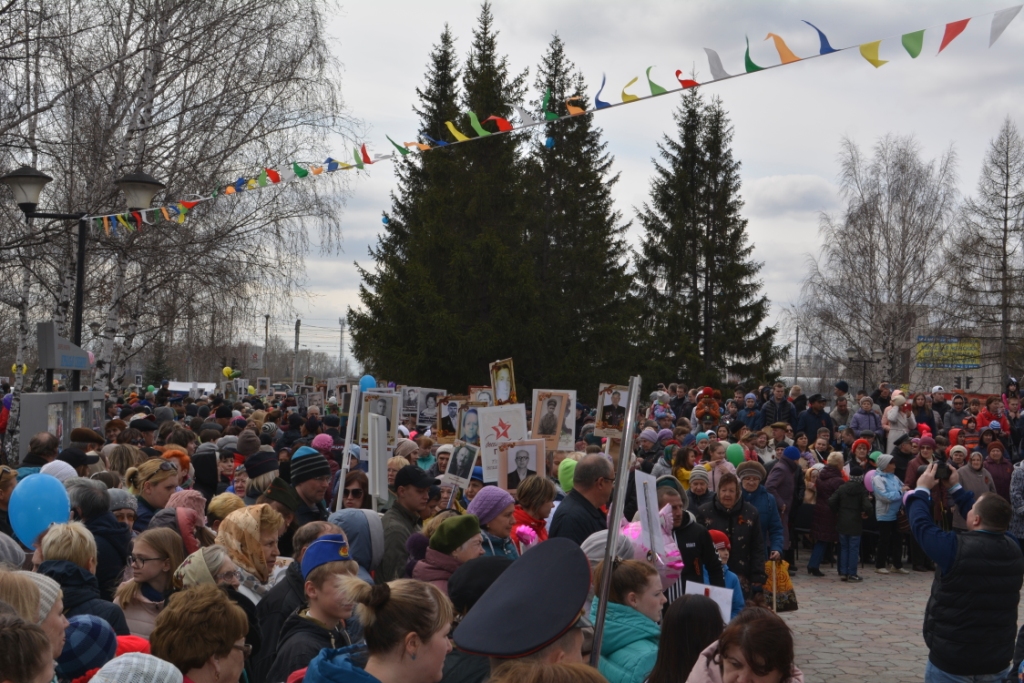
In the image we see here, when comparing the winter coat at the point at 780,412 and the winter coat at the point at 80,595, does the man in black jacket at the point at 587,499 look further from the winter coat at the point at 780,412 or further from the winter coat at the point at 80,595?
the winter coat at the point at 780,412

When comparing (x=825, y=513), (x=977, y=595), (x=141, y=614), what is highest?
(x=141, y=614)

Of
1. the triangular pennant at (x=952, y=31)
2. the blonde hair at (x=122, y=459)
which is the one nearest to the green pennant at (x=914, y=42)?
the triangular pennant at (x=952, y=31)

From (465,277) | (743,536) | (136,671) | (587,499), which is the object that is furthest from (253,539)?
(465,277)

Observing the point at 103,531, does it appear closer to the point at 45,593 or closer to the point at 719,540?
the point at 45,593

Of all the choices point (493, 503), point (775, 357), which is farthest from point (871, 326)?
point (493, 503)


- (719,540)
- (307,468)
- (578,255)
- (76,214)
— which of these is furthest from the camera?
(578,255)

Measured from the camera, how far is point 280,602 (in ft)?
15.3

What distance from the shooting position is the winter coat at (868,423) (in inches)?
713

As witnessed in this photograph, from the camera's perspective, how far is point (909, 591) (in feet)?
43.2

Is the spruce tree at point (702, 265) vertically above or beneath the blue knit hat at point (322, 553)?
above

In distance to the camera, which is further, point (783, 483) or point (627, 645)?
point (783, 483)

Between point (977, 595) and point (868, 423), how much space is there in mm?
12949

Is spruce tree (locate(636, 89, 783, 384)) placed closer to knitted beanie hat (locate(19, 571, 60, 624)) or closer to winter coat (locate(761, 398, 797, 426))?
winter coat (locate(761, 398, 797, 426))

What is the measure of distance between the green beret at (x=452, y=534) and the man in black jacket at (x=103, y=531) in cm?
193
